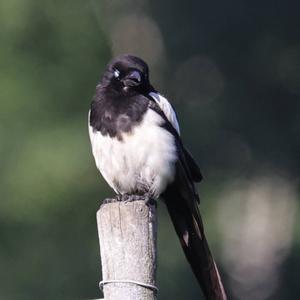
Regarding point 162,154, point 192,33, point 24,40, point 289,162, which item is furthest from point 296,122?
point 162,154

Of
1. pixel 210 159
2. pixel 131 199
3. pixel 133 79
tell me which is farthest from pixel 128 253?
pixel 210 159

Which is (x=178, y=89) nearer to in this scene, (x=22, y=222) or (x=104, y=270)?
(x=22, y=222)

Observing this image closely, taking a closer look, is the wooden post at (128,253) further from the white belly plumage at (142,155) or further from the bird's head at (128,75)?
the bird's head at (128,75)

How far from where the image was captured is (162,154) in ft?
23.7

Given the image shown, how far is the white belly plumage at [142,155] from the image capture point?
7207mm

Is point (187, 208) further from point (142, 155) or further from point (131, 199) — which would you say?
point (131, 199)

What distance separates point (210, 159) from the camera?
14.6 meters

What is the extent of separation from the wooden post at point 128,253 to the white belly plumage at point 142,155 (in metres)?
1.32

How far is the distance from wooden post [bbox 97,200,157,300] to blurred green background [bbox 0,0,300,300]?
7.94 metres

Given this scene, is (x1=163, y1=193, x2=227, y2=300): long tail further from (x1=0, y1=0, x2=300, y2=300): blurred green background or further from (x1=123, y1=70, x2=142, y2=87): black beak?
(x1=0, y1=0, x2=300, y2=300): blurred green background

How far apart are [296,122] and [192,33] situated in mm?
1311

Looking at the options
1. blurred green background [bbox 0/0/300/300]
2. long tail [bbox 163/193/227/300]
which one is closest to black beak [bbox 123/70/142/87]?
long tail [bbox 163/193/227/300]

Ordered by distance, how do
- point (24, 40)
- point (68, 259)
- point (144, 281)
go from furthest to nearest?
point (24, 40)
point (68, 259)
point (144, 281)

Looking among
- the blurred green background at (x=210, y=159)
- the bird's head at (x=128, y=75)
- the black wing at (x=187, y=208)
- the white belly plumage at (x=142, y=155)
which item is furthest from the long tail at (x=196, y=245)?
the blurred green background at (x=210, y=159)
